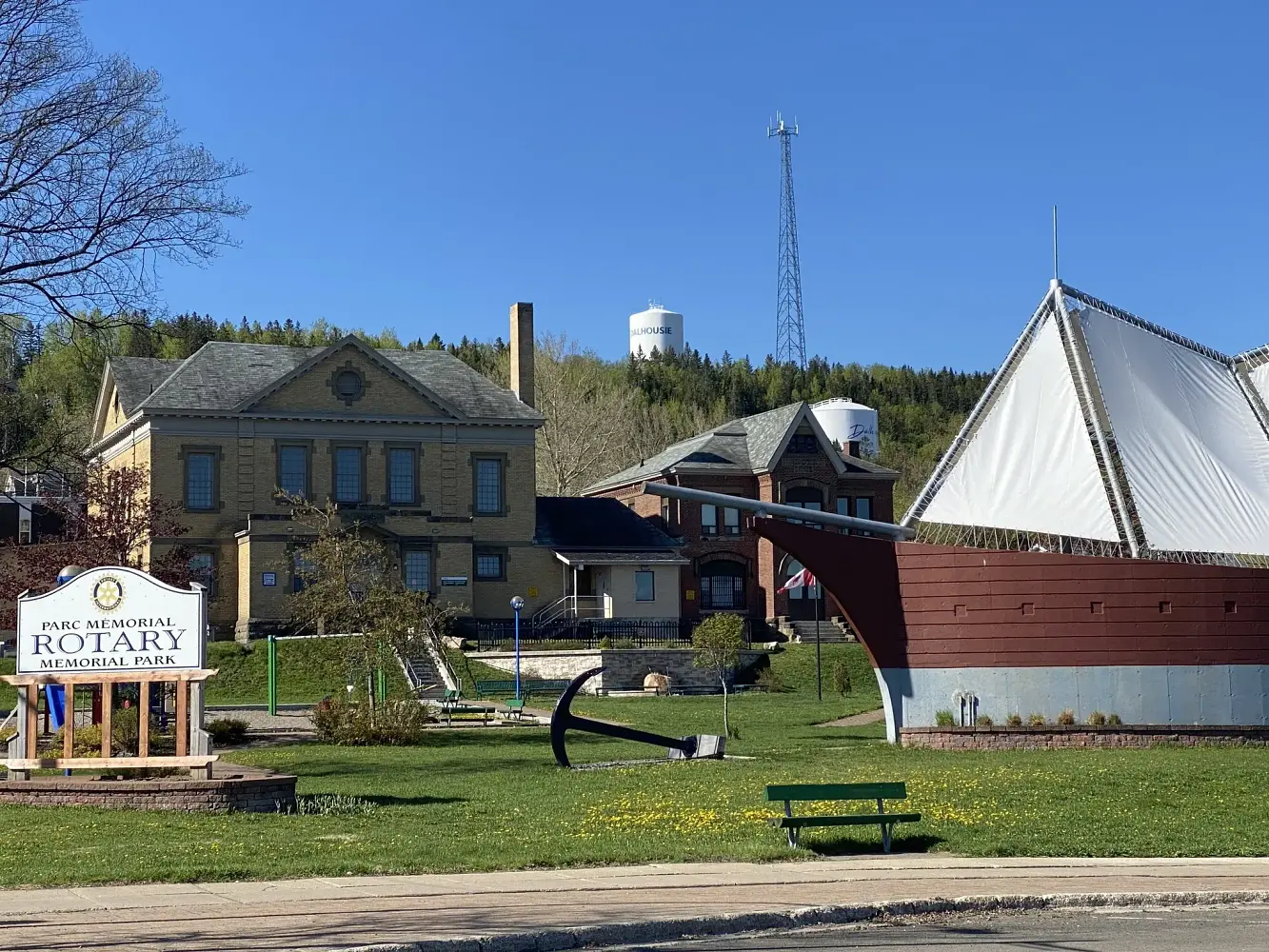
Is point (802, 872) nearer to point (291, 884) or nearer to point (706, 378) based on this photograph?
point (291, 884)

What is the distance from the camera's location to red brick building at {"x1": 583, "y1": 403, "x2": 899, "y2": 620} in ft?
223

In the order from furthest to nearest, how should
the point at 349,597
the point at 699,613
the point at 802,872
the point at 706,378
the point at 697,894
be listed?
the point at 706,378, the point at 699,613, the point at 349,597, the point at 802,872, the point at 697,894

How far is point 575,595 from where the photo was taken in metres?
61.5

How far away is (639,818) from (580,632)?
41.4 metres

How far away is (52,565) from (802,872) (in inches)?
968

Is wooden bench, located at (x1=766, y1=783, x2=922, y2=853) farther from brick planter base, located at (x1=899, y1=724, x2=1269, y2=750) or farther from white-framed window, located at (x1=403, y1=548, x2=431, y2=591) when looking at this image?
white-framed window, located at (x1=403, y1=548, x2=431, y2=591)

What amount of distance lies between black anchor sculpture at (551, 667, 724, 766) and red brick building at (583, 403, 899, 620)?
3956 cm

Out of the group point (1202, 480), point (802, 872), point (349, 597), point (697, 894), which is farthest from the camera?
point (349, 597)

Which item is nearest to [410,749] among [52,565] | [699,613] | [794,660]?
[52,565]

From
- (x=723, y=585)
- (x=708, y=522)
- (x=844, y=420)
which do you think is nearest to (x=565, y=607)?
(x=723, y=585)

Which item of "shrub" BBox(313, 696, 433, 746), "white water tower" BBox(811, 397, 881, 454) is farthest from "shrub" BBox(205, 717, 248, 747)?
"white water tower" BBox(811, 397, 881, 454)

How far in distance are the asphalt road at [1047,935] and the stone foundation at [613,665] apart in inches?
1558

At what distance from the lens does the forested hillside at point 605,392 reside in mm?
64562

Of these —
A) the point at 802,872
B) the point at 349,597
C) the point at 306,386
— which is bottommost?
the point at 802,872
